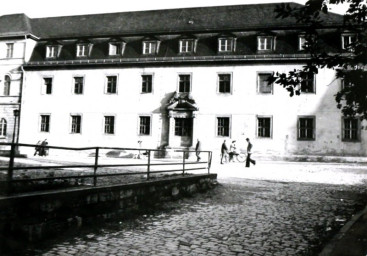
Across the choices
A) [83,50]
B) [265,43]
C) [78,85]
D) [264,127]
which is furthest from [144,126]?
[265,43]

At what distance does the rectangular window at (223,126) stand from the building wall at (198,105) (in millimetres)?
362

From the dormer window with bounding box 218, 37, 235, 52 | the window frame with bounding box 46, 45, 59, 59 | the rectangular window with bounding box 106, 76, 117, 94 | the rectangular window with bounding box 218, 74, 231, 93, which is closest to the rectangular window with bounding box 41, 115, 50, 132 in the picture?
the window frame with bounding box 46, 45, 59, 59

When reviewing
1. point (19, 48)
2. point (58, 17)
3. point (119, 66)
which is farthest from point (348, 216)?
point (58, 17)

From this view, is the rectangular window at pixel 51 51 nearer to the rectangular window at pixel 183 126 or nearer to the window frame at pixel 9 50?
the window frame at pixel 9 50

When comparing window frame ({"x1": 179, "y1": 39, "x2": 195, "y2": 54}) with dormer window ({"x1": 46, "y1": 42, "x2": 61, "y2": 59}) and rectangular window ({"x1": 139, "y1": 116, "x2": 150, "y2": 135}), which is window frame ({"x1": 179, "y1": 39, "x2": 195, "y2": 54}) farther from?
dormer window ({"x1": 46, "y1": 42, "x2": 61, "y2": 59})

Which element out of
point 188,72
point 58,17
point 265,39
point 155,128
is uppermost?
point 58,17

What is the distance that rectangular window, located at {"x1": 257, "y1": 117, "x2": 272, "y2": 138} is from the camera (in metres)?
25.2

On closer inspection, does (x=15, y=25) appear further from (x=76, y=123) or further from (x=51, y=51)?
(x=76, y=123)

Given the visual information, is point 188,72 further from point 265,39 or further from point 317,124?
point 317,124

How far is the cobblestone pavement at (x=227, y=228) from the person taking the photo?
4.90 meters

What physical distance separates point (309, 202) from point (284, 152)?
1597cm

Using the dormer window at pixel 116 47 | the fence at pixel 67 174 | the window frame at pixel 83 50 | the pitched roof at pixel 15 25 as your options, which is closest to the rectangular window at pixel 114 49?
the dormer window at pixel 116 47

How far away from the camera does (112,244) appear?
5.02 metres

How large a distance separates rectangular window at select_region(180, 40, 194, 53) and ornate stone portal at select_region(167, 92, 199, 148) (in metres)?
3.34
